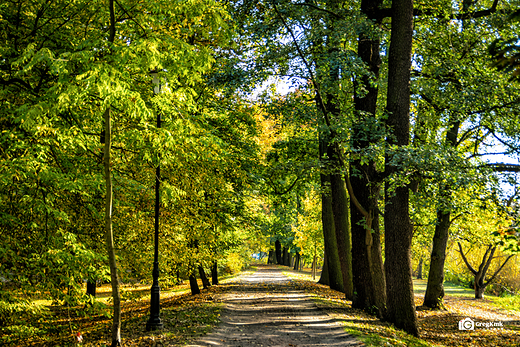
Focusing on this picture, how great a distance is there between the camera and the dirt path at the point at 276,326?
8984mm

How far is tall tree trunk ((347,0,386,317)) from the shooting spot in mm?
12305

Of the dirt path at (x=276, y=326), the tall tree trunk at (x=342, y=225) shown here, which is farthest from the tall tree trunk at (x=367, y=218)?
the tall tree trunk at (x=342, y=225)

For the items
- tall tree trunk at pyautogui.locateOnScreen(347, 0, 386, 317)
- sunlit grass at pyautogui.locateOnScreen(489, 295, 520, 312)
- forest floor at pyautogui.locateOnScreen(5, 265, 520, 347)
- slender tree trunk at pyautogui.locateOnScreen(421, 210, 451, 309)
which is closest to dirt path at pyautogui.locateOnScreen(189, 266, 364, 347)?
forest floor at pyautogui.locateOnScreen(5, 265, 520, 347)

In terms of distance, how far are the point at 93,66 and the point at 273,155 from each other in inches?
516

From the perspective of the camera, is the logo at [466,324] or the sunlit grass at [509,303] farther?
the sunlit grass at [509,303]

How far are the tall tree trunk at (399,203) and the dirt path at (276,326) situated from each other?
5.98 feet

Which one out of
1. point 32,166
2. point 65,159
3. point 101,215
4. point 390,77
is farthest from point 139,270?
point 390,77

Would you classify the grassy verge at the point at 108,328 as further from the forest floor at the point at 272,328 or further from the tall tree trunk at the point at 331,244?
the tall tree trunk at the point at 331,244

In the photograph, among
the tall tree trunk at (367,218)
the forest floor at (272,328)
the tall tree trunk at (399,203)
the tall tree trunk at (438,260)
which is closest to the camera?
the forest floor at (272,328)

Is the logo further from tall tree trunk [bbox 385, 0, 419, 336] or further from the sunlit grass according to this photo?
the sunlit grass

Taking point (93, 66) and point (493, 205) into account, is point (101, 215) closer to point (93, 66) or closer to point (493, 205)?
point (93, 66)

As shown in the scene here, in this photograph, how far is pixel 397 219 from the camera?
1062 centimetres

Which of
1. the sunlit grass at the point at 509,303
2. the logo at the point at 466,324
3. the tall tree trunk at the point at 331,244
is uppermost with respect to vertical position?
the tall tree trunk at the point at 331,244

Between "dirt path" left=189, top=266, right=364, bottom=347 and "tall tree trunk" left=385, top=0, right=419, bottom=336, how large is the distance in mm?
1822
